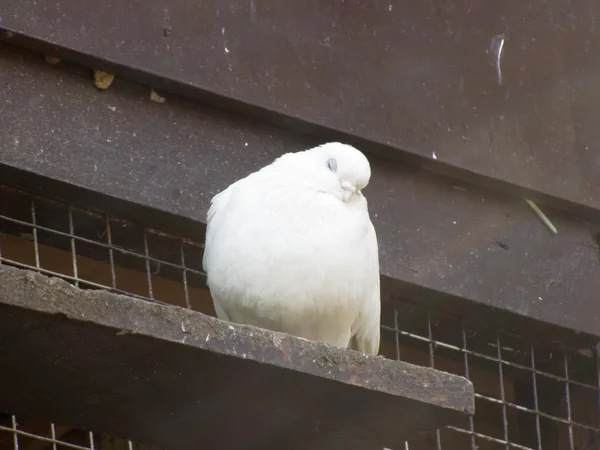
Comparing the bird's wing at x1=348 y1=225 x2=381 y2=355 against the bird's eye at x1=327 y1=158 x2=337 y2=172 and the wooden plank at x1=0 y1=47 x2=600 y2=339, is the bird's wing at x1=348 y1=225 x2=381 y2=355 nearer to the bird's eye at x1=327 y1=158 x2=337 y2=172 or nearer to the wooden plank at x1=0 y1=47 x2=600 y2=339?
the bird's eye at x1=327 y1=158 x2=337 y2=172

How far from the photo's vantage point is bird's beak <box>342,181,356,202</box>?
3.41 m

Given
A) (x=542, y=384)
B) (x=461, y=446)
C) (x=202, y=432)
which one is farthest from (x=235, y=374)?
(x=461, y=446)

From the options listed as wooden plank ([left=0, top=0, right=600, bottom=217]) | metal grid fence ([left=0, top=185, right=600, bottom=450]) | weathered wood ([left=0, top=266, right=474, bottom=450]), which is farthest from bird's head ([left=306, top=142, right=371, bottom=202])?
weathered wood ([left=0, top=266, right=474, bottom=450])

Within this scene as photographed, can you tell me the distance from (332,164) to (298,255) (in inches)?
16.9

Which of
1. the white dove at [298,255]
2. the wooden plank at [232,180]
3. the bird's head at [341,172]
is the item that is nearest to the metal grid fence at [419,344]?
the wooden plank at [232,180]

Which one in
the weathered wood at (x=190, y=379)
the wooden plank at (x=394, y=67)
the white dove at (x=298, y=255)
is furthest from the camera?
the wooden plank at (x=394, y=67)

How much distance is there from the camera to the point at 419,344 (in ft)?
13.9

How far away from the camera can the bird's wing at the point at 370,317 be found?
333 centimetres

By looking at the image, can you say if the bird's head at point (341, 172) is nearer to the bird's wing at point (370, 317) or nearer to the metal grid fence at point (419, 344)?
the bird's wing at point (370, 317)

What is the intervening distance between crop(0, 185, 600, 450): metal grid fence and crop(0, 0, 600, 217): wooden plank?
1.55ft

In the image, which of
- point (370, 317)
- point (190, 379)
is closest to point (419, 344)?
point (370, 317)

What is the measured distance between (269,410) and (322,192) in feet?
2.63

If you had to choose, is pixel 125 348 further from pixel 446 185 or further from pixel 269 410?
pixel 446 185

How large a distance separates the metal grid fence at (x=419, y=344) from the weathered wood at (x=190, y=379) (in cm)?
95
